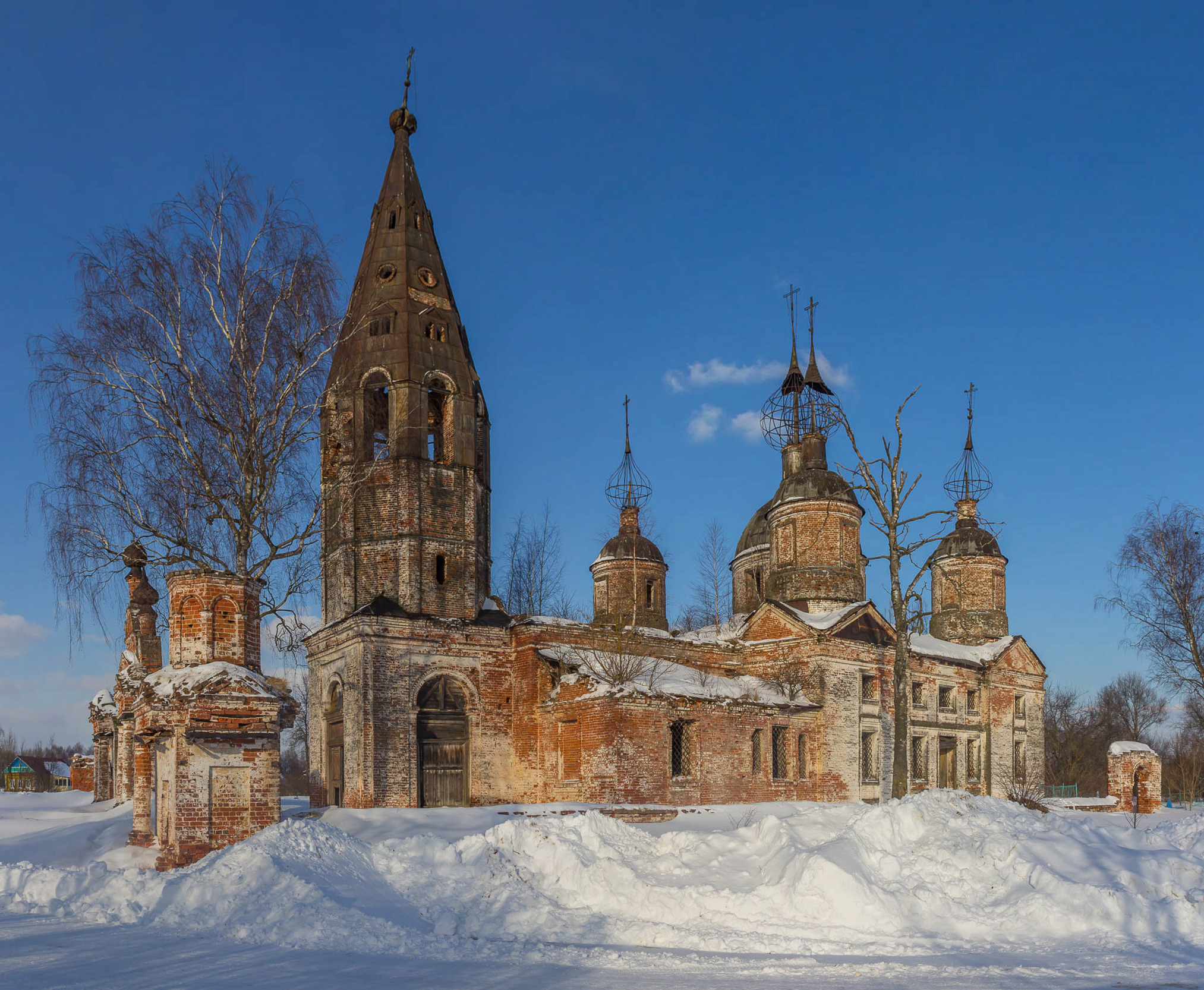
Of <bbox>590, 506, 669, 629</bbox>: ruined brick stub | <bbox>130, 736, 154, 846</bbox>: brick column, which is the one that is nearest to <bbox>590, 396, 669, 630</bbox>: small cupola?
<bbox>590, 506, 669, 629</bbox>: ruined brick stub

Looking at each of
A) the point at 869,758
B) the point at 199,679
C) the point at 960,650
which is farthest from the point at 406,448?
the point at 960,650

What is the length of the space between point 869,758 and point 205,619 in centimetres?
2064

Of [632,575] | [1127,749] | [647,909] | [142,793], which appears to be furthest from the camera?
[632,575]

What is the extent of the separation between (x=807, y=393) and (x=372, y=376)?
54.3ft

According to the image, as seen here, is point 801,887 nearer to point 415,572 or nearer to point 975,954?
point 975,954

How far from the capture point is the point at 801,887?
959 centimetres

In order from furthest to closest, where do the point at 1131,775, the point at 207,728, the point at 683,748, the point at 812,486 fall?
the point at 812,486 < the point at 1131,775 < the point at 683,748 < the point at 207,728

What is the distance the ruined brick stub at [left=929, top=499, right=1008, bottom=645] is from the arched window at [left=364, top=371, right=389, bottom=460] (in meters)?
22.0

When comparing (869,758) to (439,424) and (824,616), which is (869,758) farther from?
(439,424)

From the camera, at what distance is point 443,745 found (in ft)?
73.4

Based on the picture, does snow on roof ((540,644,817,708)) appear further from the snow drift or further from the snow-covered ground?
the snow drift

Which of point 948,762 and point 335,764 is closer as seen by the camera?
point 335,764

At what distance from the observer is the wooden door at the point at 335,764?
2206 centimetres

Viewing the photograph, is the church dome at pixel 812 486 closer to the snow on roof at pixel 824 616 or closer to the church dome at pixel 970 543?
the snow on roof at pixel 824 616
